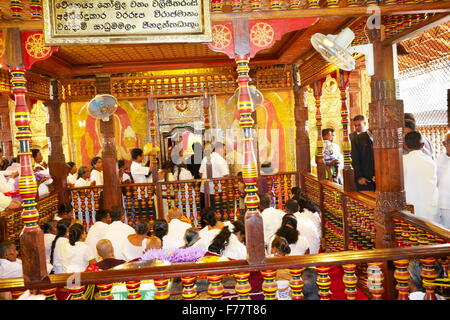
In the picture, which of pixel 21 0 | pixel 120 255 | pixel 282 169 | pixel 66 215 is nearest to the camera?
pixel 21 0

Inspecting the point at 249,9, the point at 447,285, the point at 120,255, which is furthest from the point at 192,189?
the point at 447,285

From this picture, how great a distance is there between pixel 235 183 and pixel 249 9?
548 centimetres

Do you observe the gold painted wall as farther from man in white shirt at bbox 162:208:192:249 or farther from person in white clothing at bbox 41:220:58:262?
person in white clothing at bbox 41:220:58:262

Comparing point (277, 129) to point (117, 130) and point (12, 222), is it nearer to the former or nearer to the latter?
point (117, 130)

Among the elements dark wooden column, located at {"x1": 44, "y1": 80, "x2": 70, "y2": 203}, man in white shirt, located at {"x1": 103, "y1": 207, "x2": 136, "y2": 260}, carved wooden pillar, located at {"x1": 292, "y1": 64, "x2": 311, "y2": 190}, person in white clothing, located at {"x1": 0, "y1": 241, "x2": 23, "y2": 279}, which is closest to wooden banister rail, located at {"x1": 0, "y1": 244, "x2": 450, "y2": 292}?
person in white clothing, located at {"x1": 0, "y1": 241, "x2": 23, "y2": 279}

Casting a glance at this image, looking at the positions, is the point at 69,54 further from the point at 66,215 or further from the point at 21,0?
the point at 21,0

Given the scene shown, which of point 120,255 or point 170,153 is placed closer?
point 120,255

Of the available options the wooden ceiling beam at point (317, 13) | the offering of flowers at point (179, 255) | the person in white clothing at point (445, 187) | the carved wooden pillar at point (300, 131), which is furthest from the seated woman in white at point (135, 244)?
the carved wooden pillar at point (300, 131)

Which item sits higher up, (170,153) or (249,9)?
(249,9)

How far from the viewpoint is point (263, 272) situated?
3572mm

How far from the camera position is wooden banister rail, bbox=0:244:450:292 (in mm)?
3410

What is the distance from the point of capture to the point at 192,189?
8.98m

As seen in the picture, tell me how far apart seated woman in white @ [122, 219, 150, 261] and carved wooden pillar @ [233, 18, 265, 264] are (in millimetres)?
2189

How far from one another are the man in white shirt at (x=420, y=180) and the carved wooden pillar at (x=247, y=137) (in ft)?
7.97
